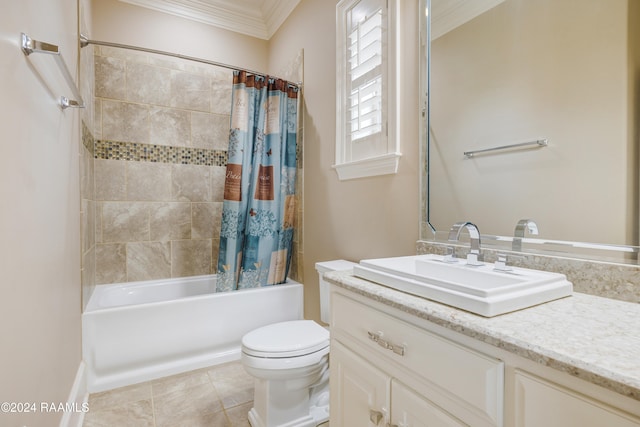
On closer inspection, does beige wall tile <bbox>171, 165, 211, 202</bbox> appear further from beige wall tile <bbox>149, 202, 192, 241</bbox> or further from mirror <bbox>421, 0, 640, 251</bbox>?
mirror <bbox>421, 0, 640, 251</bbox>

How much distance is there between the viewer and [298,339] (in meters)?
1.49

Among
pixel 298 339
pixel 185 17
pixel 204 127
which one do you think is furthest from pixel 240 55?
pixel 298 339

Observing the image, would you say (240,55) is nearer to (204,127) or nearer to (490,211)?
(204,127)

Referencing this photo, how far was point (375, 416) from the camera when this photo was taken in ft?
2.90

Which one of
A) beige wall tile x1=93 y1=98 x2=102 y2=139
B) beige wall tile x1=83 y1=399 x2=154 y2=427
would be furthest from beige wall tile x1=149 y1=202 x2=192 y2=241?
beige wall tile x1=83 y1=399 x2=154 y2=427

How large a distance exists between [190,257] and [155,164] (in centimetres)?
85

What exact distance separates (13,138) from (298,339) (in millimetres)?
1269

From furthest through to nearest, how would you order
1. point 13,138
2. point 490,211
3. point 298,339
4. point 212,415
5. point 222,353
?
point 222,353 → point 212,415 → point 298,339 → point 490,211 → point 13,138

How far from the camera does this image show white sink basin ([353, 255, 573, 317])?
27.8 inches

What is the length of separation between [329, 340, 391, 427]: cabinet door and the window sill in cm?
91

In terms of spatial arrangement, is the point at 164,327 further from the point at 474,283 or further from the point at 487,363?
the point at 487,363

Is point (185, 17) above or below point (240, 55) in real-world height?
above

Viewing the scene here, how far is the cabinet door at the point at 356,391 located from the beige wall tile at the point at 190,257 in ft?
6.62

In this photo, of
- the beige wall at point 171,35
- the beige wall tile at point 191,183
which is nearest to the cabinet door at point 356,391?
the beige wall tile at point 191,183
